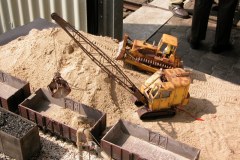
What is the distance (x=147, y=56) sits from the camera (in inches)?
505

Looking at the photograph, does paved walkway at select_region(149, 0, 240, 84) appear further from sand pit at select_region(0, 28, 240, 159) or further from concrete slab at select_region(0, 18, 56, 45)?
concrete slab at select_region(0, 18, 56, 45)

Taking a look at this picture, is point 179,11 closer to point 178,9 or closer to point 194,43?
point 178,9

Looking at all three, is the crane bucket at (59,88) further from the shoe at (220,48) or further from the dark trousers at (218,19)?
the shoe at (220,48)

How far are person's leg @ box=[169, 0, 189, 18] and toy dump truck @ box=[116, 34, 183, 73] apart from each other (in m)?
5.22

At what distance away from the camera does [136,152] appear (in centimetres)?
1034

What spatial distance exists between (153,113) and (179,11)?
26.4 feet

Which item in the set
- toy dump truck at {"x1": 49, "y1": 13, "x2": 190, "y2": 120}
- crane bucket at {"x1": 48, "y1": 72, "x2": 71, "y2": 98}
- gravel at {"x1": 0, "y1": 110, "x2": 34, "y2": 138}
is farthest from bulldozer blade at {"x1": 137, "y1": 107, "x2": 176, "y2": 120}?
gravel at {"x1": 0, "y1": 110, "x2": 34, "y2": 138}

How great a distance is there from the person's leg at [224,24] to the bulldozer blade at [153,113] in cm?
467

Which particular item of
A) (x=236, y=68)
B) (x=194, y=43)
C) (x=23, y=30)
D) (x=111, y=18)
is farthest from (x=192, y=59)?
(x=23, y=30)

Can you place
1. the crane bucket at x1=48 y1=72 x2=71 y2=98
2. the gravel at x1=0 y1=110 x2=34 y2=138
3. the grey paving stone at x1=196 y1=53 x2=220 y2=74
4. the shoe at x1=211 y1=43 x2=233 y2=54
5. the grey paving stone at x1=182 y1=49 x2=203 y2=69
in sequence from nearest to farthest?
the gravel at x1=0 y1=110 x2=34 y2=138
the crane bucket at x1=48 y1=72 x2=71 y2=98
the grey paving stone at x1=196 y1=53 x2=220 y2=74
the grey paving stone at x1=182 y1=49 x2=203 y2=69
the shoe at x1=211 y1=43 x2=233 y2=54

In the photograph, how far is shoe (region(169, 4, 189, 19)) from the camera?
17766 mm

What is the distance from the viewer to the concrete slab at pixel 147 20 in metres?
16.5

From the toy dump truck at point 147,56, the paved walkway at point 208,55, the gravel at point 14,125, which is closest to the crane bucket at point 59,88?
the gravel at point 14,125

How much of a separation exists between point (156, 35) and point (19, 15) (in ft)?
19.3
